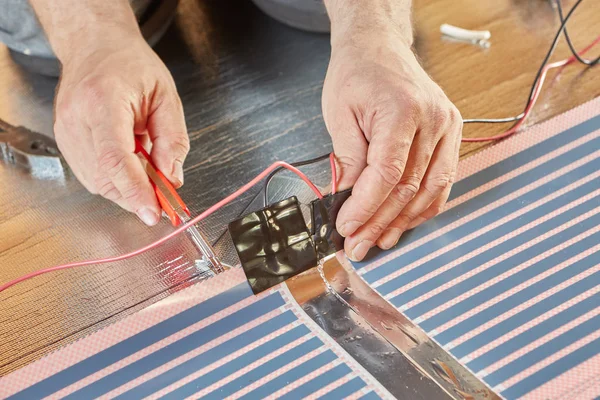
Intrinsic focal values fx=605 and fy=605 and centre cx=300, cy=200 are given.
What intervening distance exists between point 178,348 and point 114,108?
31 cm

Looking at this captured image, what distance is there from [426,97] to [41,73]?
28.1 inches

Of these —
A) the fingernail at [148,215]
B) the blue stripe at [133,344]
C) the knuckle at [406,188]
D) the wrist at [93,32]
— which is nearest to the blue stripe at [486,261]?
the knuckle at [406,188]

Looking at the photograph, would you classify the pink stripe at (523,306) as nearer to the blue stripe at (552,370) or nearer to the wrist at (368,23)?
the blue stripe at (552,370)

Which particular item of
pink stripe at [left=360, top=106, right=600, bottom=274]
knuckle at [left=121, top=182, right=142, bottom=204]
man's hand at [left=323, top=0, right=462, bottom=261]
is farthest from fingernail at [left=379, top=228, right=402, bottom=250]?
knuckle at [left=121, top=182, right=142, bottom=204]

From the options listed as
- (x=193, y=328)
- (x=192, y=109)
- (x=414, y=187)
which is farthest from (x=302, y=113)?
(x=193, y=328)

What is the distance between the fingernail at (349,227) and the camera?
741mm

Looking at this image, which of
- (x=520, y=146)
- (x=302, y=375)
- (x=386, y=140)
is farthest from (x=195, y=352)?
(x=520, y=146)

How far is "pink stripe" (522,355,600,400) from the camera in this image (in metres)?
0.64

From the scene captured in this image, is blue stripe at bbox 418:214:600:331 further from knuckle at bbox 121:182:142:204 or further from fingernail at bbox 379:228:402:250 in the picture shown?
knuckle at bbox 121:182:142:204

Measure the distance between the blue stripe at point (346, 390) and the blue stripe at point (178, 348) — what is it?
13 centimetres

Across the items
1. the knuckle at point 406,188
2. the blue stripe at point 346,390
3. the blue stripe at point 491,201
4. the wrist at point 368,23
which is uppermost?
the wrist at point 368,23

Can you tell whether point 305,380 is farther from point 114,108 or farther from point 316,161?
point 114,108

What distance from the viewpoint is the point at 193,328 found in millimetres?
736

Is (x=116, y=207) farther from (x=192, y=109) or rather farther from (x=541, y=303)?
(x=541, y=303)
